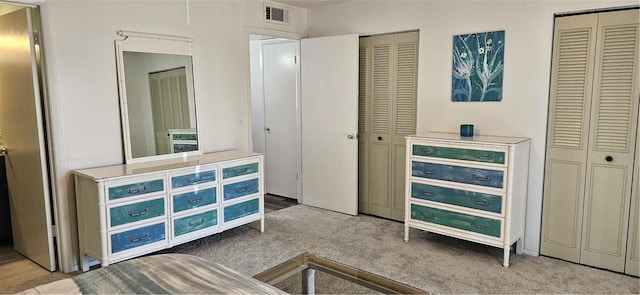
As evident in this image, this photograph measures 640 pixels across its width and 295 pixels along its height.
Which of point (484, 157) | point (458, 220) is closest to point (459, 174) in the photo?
point (484, 157)

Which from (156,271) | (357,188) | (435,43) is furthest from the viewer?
(357,188)

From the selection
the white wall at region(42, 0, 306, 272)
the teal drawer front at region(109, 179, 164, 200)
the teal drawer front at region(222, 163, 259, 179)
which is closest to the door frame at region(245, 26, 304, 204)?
the white wall at region(42, 0, 306, 272)

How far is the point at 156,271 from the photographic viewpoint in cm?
178

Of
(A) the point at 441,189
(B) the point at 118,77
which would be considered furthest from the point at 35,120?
(A) the point at 441,189

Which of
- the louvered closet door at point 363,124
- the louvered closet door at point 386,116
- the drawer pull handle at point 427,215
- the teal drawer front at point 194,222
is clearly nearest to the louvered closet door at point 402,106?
the louvered closet door at point 386,116

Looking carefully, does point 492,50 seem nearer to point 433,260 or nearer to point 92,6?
point 433,260

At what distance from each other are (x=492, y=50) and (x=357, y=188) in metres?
1.94

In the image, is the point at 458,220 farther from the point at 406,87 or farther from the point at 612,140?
the point at 406,87

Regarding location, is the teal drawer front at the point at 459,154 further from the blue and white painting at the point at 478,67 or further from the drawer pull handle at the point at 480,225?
the blue and white painting at the point at 478,67

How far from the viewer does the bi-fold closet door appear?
304 centimetres

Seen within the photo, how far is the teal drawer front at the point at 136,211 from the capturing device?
2.97 metres

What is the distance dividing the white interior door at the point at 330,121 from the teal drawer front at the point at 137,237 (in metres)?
2.02

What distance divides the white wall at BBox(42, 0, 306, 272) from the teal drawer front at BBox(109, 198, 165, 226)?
0.49 metres

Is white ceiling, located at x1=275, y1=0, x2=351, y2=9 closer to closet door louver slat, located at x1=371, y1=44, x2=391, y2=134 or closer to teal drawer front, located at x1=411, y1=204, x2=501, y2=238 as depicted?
closet door louver slat, located at x1=371, y1=44, x2=391, y2=134
